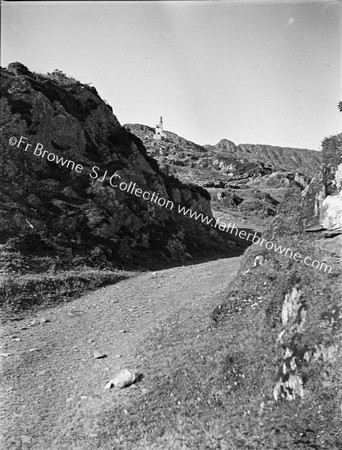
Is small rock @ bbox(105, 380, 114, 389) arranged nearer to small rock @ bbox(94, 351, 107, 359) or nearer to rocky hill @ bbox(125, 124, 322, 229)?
small rock @ bbox(94, 351, 107, 359)

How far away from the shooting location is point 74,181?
84.5 feet

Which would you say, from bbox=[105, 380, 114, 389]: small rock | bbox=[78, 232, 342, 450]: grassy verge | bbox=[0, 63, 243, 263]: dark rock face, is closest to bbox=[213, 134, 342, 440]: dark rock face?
bbox=[78, 232, 342, 450]: grassy verge

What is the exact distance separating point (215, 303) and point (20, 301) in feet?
29.9

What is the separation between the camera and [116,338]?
11.9 metres

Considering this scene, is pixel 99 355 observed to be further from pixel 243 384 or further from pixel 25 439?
pixel 243 384

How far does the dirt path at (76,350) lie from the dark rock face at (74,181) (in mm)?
6134

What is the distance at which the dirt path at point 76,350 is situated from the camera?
785 cm

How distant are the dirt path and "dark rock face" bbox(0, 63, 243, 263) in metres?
6.13

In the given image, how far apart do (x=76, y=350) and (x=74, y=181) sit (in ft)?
57.4

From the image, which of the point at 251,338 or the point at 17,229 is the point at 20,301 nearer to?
the point at 17,229

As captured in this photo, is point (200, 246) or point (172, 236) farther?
point (200, 246)

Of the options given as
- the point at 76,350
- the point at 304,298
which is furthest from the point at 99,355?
the point at 304,298

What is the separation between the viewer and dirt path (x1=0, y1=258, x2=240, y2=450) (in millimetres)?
7852

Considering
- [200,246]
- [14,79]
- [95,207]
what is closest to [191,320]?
[95,207]
